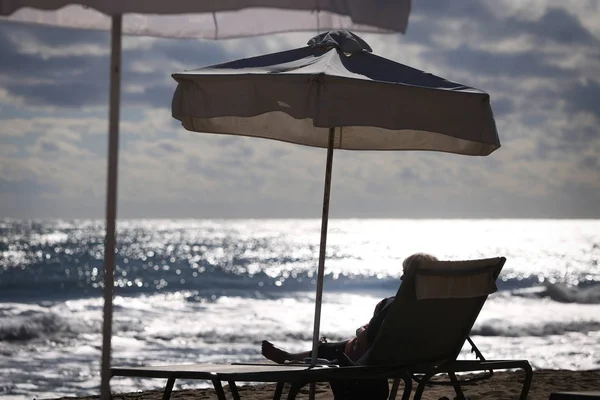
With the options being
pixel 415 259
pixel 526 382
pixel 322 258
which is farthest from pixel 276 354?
pixel 526 382

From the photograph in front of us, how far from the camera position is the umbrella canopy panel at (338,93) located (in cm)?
416

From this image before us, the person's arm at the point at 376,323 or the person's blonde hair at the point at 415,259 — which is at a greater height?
the person's blonde hair at the point at 415,259

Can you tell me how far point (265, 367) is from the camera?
4.65 m

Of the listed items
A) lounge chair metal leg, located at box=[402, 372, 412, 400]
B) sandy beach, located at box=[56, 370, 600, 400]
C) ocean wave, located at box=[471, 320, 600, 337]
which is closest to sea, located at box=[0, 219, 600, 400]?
ocean wave, located at box=[471, 320, 600, 337]

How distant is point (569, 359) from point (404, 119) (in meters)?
11.1

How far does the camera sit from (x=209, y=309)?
28.6 m

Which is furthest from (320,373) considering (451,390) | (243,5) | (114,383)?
(114,383)

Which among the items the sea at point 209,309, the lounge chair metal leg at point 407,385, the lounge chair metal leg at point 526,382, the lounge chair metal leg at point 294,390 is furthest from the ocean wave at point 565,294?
the lounge chair metal leg at point 294,390

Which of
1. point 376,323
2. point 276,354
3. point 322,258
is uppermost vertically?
point 322,258

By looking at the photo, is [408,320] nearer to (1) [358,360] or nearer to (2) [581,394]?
(1) [358,360]

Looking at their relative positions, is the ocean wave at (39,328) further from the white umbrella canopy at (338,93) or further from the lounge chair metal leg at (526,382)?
the white umbrella canopy at (338,93)

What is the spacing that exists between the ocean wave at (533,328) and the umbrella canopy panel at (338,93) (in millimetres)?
15946

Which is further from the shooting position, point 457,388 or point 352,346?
point 352,346

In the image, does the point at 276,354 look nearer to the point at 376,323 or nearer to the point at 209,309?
the point at 376,323
